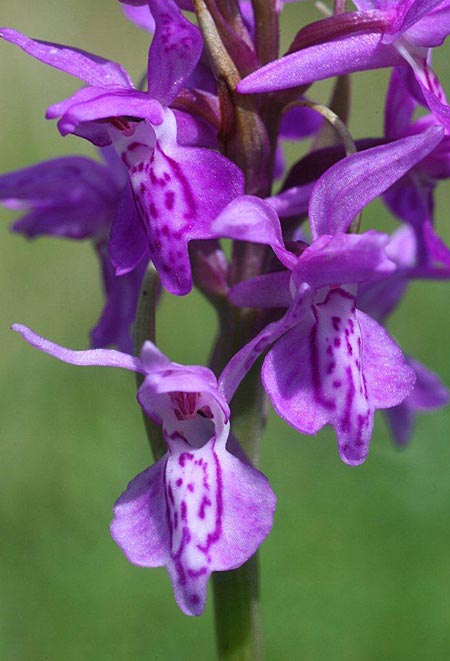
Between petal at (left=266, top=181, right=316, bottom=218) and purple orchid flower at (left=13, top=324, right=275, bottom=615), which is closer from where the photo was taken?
purple orchid flower at (left=13, top=324, right=275, bottom=615)

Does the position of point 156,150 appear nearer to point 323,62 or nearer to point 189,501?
point 323,62

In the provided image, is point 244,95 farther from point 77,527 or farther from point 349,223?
point 77,527

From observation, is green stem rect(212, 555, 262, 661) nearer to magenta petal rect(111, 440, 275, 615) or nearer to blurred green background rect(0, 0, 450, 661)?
magenta petal rect(111, 440, 275, 615)

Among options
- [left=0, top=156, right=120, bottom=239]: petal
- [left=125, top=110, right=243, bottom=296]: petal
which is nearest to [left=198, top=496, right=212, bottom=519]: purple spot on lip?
[left=125, top=110, right=243, bottom=296]: petal

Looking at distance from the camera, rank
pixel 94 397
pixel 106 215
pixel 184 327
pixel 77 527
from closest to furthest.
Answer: pixel 106 215
pixel 77 527
pixel 94 397
pixel 184 327

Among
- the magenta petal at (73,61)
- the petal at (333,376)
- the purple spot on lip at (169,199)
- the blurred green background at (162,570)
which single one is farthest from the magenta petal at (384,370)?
the blurred green background at (162,570)

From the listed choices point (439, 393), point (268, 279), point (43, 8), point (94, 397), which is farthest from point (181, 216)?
point (43, 8)
